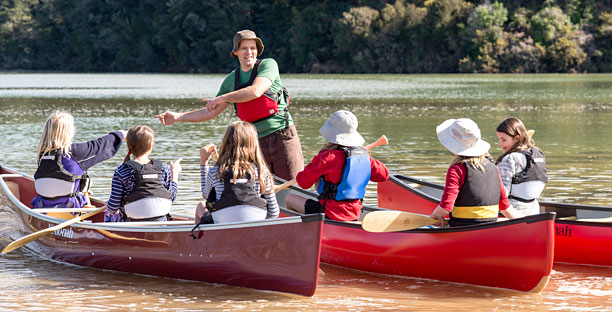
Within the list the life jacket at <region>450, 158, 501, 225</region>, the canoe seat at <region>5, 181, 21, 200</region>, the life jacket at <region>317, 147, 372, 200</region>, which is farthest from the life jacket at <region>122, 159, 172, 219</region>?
the canoe seat at <region>5, 181, 21, 200</region>

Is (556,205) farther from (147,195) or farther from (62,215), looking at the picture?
(62,215)

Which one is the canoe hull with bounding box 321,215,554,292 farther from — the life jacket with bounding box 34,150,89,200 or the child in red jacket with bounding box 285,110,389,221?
the life jacket with bounding box 34,150,89,200

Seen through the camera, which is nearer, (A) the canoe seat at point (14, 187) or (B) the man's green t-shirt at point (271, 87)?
(B) the man's green t-shirt at point (271, 87)

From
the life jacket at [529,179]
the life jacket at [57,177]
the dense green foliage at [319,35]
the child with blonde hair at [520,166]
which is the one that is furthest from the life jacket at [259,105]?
the dense green foliage at [319,35]

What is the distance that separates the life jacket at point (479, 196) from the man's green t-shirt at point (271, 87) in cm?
217

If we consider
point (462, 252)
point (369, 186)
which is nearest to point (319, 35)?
point (369, 186)

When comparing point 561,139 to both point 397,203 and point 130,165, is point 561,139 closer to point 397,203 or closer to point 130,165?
point 397,203

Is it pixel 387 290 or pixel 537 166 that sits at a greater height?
pixel 537 166

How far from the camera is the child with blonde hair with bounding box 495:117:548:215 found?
7.36 metres

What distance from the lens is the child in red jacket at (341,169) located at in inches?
266

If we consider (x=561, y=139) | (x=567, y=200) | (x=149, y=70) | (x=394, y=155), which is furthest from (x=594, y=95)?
(x=149, y=70)

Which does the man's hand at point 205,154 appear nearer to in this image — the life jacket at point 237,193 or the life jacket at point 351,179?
the life jacket at point 237,193

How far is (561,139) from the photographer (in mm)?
18406

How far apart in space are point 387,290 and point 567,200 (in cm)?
477
